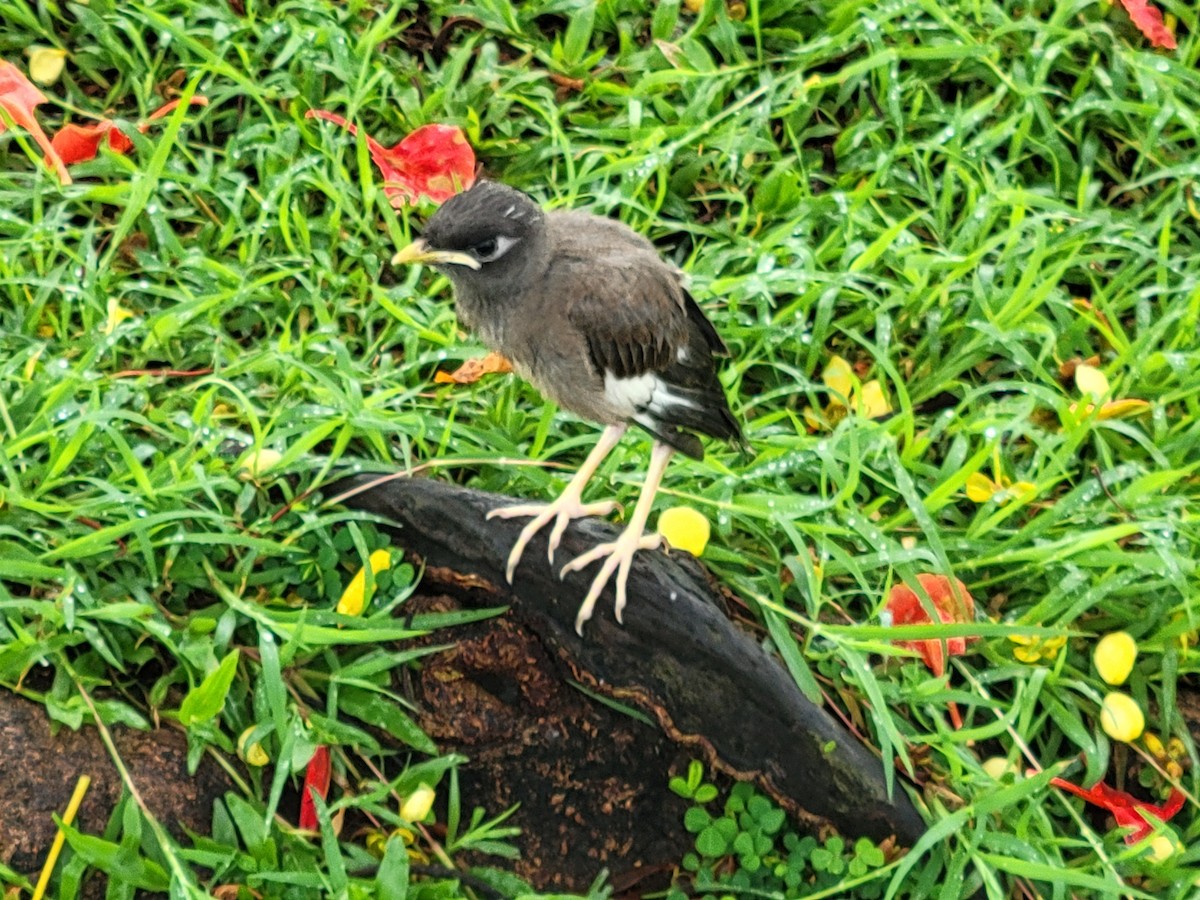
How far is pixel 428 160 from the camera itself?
4414mm

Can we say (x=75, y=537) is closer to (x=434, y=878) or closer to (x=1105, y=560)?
(x=434, y=878)

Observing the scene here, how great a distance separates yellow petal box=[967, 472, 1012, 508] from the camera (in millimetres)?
3740

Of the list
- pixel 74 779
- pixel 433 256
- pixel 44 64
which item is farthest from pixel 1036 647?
pixel 44 64

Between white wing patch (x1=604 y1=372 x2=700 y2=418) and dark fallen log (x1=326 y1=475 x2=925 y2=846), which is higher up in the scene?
white wing patch (x1=604 y1=372 x2=700 y2=418)

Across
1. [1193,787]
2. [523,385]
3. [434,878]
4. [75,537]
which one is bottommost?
[1193,787]

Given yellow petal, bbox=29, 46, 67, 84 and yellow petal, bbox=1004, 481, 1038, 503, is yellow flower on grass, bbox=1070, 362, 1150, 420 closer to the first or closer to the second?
yellow petal, bbox=1004, 481, 1038, 503

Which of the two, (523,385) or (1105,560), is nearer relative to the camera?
(1105,560)

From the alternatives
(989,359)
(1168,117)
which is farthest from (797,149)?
(1168,117)

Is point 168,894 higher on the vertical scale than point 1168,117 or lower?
lower

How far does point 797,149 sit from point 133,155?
2.32 m

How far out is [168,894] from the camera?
2.73 meters

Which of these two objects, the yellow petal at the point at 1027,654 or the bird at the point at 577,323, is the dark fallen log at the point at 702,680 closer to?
the bird at the point at 577,323

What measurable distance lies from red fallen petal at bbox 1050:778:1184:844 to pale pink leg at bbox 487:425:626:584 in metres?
1.34

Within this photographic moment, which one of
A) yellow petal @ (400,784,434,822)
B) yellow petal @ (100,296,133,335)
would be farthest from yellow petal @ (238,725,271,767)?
yellow petal @ (100,296,133,335)
